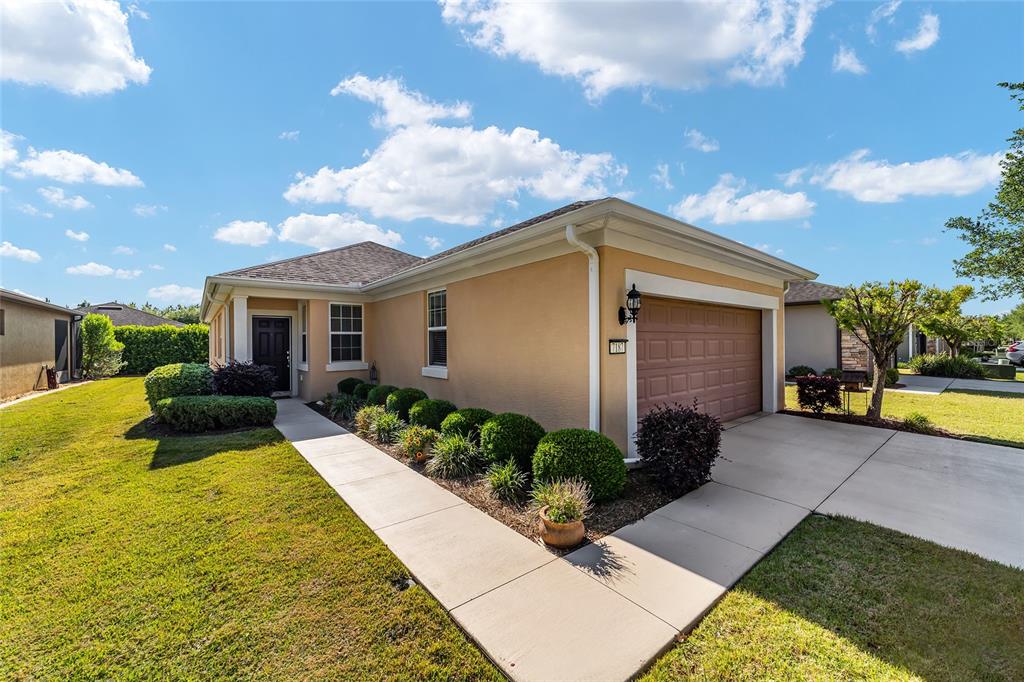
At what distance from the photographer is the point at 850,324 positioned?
319 inches

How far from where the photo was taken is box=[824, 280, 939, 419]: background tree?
7.40 m

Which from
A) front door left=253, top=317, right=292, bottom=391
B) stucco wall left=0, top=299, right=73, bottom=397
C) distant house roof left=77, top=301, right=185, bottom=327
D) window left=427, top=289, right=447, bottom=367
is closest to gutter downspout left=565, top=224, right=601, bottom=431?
window left=427, top=289, right=447, bottom=367

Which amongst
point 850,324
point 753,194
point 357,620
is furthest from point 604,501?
point 753,194

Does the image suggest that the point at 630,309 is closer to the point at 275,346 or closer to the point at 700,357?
the point at 700,357

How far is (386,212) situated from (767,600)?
533 inches

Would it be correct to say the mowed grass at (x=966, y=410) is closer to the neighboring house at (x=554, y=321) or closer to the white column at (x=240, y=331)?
the neighboring house at (x=554, y=321)

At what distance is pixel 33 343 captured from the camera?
1316cm

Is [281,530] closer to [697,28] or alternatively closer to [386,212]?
[697,28]

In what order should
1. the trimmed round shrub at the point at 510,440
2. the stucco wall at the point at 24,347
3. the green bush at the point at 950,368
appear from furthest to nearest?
the green bush at the point at 950,368 < the stucco wall at the point at 24,347 < the trimmed round shrub at the point at 510,440

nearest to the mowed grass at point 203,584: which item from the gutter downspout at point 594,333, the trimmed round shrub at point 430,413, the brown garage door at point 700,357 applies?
the trimmed round shrub at point 430,413

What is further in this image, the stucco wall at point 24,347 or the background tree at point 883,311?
the stucco wall at point 24,347

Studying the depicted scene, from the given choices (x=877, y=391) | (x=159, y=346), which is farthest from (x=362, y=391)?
(x=159, y=346)

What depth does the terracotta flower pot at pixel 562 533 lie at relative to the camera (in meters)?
3.38

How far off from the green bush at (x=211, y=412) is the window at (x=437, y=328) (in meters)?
3.49
